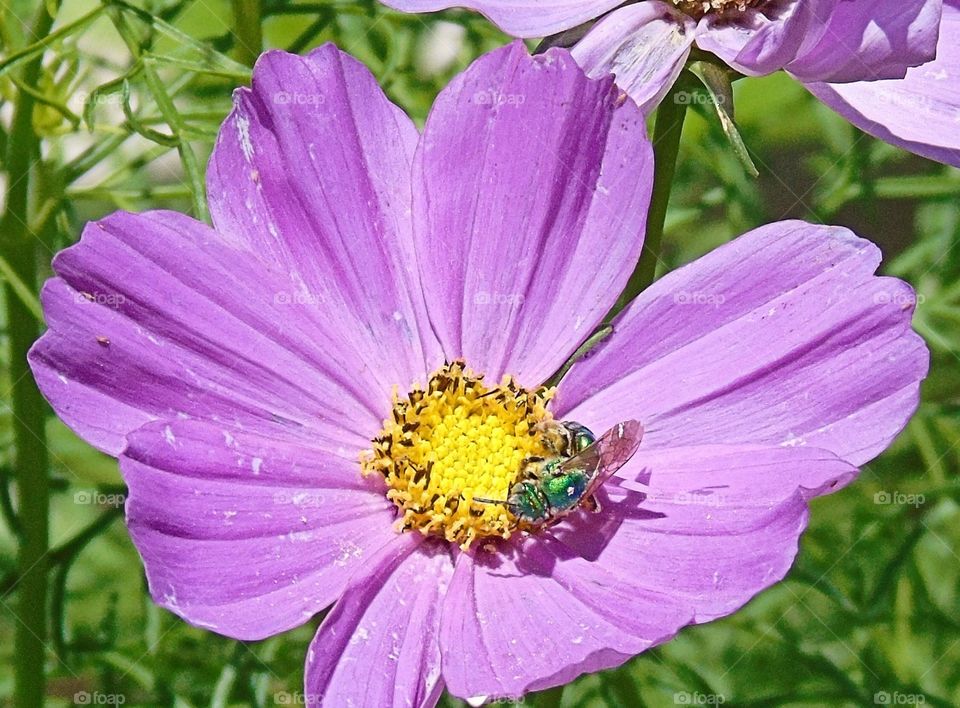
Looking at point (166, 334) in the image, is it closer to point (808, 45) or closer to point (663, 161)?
point (663, 161)

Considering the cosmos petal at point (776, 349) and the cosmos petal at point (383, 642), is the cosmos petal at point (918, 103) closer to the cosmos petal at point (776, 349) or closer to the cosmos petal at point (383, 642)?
the cosmos petal at point (776, 349)

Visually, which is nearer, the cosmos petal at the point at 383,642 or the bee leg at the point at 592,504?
the cosmos petal at the point at 383,642

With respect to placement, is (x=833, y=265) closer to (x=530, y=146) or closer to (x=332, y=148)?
(x=530, y=146)

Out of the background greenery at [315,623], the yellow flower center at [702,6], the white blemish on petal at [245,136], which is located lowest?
the background greenery at [315,623]

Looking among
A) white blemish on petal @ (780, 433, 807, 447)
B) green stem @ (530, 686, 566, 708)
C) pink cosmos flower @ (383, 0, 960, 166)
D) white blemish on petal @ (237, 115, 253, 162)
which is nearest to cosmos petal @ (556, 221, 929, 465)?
white blemish on petal @ (780, 433, 807, 447)

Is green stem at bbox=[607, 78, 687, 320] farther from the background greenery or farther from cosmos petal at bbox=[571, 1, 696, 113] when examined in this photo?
the background greenery

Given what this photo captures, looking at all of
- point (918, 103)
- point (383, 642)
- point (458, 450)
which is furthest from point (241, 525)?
point (918, 103)

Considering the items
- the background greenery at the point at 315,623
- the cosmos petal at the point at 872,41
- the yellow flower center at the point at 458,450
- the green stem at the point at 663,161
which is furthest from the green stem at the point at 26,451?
the cosmos petal at the point at 872,41

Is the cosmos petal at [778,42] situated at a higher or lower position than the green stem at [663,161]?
higher
